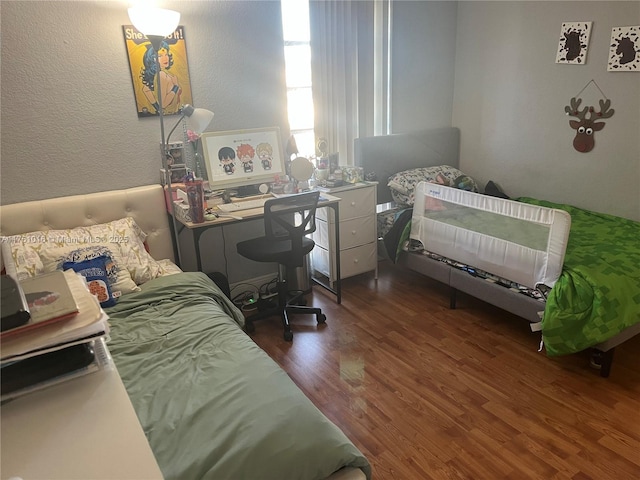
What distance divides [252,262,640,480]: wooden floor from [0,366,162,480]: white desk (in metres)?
1.32

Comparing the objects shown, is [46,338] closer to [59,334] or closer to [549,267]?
[59,334]

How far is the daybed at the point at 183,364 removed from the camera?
113 cm

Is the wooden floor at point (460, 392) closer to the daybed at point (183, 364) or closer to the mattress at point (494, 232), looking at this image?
the mattress at point (494, 232)

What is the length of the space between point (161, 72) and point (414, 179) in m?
2.11

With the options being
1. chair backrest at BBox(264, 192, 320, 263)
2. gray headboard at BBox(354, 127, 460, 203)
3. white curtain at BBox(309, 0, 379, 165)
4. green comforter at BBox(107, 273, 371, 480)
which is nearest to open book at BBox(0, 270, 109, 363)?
green comforter at BBox(107, 273, 371, 480)

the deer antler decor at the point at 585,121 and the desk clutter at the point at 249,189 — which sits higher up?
the deer antler decor at the point at 585,121

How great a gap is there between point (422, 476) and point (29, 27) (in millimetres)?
2923

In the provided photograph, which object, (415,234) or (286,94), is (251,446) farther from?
(286,94)

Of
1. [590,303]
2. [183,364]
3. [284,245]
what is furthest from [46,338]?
[590,303]

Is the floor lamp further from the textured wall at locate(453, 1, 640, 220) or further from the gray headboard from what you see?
the textured wall at locate(453, 1, 640, 220)

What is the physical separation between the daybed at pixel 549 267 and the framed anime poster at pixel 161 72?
4.96 feet

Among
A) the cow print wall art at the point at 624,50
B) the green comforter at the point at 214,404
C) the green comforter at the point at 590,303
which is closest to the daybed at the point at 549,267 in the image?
the green comforter at the point at 590,303

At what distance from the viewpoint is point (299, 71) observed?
350 cm

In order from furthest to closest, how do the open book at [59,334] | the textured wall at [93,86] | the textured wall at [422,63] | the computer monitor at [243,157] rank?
the textured wall at [422,63]
the computer monitor at [243,157]
the textured wall at [93,86]
the open book at [59,334]
